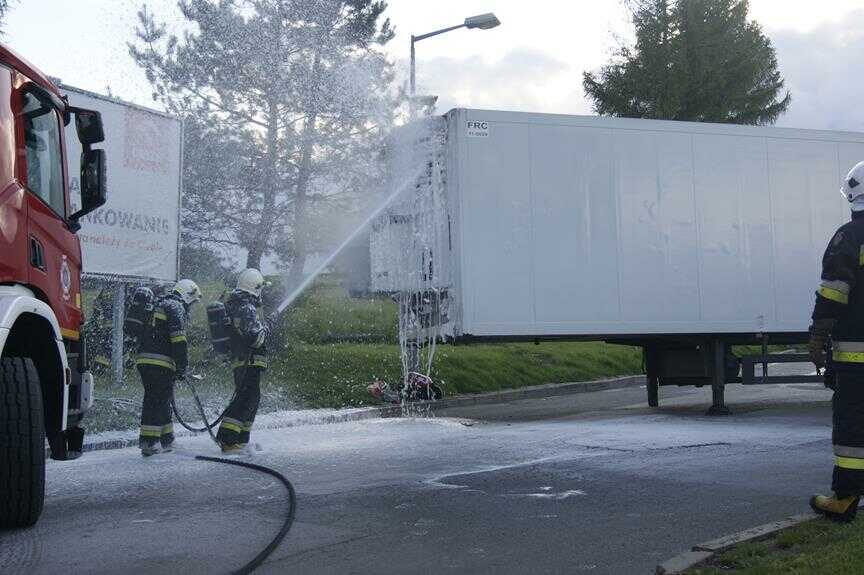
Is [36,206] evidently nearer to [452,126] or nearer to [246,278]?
[246,278]

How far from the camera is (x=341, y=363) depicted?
18891 mm

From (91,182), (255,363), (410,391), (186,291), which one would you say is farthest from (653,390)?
(91,182)

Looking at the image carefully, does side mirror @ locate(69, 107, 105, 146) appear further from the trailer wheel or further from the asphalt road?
the trailer wheel

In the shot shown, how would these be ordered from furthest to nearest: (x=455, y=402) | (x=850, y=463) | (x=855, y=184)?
(x=455, y=402) < (x=855, y=184) < (x=850, y=463)

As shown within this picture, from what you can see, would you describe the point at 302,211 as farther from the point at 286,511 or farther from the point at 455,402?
the point at 286,511

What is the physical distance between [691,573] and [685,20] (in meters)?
30.4

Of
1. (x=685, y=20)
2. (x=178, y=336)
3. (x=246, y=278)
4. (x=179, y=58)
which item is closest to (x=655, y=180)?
(x=246, y=278)

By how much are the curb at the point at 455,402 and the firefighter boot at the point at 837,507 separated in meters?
8.16

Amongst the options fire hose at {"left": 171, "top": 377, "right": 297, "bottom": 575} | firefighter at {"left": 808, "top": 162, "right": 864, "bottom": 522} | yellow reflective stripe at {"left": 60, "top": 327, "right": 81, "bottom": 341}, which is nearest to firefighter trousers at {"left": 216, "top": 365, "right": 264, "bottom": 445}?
fire hose at {"left": 171, "top": 377, "right": 297, "bottom": 575}

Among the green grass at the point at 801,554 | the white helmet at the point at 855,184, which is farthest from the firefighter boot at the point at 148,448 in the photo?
the white helmet at the point at 855,184

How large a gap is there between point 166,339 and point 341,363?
8413mm

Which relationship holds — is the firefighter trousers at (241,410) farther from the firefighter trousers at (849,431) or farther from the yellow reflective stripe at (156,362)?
the firefighter trousers at (849,431)

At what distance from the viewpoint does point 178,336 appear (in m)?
10.6

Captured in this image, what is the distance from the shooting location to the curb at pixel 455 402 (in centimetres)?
1202
